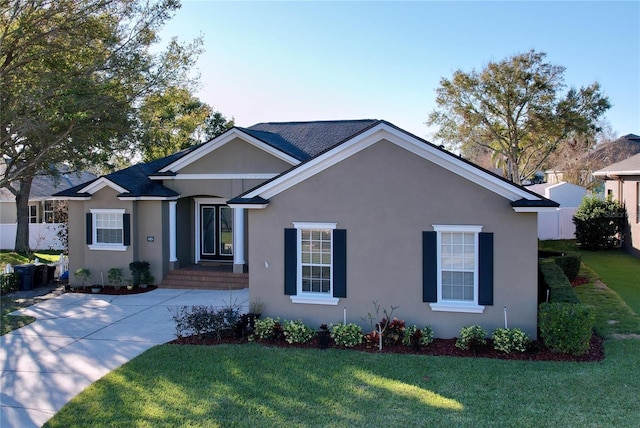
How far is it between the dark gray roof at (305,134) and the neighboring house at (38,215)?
13.3 metres

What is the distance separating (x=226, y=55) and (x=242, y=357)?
12.5 meters

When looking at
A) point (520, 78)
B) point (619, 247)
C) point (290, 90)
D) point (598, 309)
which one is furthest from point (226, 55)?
point (619, 247)

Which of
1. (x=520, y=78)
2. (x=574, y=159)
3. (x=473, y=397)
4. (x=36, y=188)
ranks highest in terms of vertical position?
(x=520, y=78)

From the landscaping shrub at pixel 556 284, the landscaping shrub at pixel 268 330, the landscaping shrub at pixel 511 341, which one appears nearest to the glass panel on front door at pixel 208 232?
the landscaping shrub at pixel 268 330

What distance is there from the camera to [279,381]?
853 centimetres

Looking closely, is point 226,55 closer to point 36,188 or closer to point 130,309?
point 130,309

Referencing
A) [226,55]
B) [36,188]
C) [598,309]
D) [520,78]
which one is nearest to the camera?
[598,309]

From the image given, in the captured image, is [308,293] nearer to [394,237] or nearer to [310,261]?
[310,261]

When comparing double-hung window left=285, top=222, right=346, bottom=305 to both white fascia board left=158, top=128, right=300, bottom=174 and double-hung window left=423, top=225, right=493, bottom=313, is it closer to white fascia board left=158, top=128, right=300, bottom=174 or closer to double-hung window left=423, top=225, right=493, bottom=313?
double-hung window left=423, top=225, right=493, bottom=313

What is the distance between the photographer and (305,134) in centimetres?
2119

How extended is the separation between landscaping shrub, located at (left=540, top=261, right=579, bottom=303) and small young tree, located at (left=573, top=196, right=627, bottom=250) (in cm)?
945

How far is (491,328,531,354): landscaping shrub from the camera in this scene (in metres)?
9.88

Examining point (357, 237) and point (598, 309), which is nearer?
point (357, 237)

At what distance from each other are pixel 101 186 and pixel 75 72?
14.3ft
